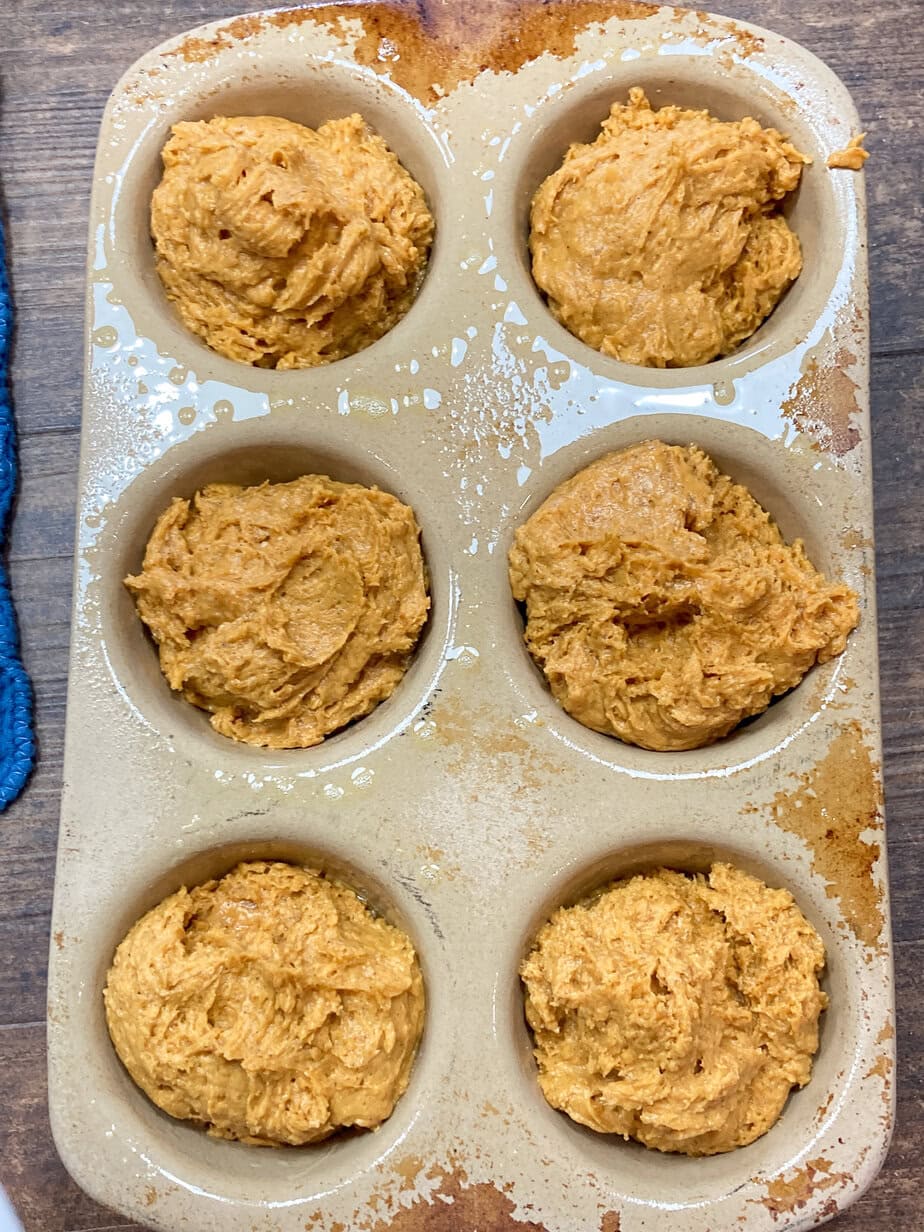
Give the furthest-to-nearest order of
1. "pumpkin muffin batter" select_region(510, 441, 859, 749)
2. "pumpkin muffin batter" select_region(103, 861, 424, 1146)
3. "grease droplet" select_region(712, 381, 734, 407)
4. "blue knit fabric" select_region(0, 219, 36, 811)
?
"blue knit fabric" select_region(0, 219, 36, 811)
"grease droplet" select_region(712, 381, 734, 407)
"pumpkin muffin batter" select_region(510, 441, 859, 749)
"pumpkin muffin batter" select_region(103, 861, 424, 1146)

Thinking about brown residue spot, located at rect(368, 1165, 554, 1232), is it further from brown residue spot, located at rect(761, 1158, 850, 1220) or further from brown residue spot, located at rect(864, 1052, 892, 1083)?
brown residue spot, located at rect(864, 1052, 892, 1083)

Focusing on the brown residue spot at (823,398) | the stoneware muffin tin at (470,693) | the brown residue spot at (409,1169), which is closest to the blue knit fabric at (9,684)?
the stoneware muffin tin at (470,693)

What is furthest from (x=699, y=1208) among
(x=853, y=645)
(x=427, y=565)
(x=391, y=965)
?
(x=427, y=565)

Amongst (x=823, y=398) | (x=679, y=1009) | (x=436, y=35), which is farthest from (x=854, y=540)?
(x=436, y=35)

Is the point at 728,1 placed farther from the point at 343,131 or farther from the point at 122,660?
the point at 122,660

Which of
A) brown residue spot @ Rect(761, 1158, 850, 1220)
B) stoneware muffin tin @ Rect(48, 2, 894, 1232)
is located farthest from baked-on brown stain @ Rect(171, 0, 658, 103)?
brown residue spot @ Rect(761, 1158, 850, 1220)

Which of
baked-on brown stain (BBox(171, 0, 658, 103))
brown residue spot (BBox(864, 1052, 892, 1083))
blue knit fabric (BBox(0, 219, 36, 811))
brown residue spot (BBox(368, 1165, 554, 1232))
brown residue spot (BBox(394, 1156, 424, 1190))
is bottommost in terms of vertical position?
brown residue spot (BBox(368, 1165, 554, 1232))

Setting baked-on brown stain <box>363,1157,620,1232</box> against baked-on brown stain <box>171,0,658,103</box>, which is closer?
baked-on brown stain <box>363,1157,620,1232</box>
